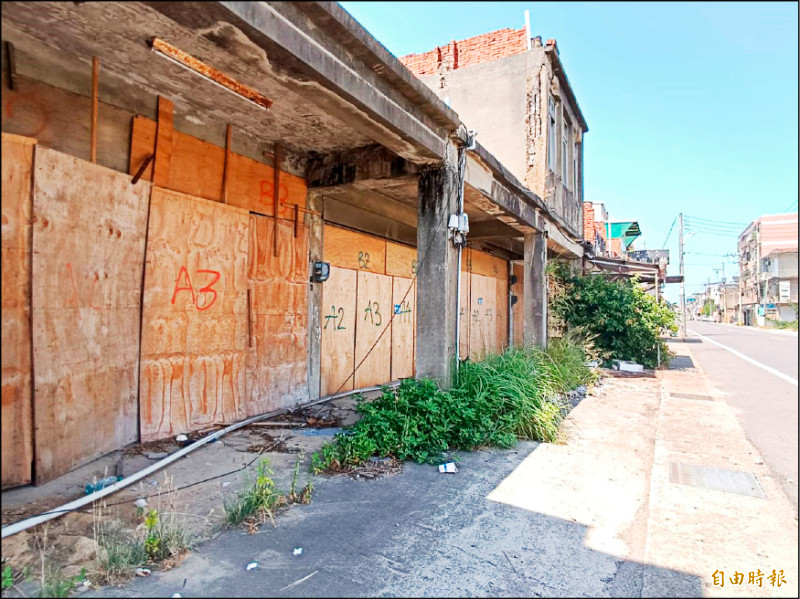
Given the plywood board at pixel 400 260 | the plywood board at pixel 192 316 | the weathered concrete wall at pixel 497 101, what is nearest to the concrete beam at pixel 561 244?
the weathered concrete wall at pixel 497 101

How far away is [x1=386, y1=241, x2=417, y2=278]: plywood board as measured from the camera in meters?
8.95

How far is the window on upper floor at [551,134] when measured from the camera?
39.2 feet

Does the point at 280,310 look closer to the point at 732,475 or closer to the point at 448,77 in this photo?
the point at 732,475

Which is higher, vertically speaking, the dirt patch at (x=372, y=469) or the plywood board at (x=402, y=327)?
the plywood board at (x=402, y=327)

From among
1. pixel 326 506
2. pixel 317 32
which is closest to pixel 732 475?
pixel 326 506

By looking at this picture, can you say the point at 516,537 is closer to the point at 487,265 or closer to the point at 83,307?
the point at 83,307

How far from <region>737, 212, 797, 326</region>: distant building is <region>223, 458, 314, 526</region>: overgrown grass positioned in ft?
201

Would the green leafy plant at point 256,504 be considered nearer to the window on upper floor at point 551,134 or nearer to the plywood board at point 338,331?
the plywood board at point 338,331

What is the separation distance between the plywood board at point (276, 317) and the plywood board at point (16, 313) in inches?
96.7

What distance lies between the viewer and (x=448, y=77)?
12.8 m

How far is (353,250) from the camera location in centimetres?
790

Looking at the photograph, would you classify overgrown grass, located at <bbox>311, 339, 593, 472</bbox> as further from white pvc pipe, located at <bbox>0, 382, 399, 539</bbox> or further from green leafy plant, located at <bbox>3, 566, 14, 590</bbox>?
green leafy plant, located at <bbox>3, 566, 14, 590</bbox>

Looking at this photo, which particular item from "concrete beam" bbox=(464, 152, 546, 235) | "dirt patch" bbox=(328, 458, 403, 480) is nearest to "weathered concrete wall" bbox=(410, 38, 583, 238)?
"concrete beam" bbox=(464, 152, 546, 235)

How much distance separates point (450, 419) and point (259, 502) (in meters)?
2.28
